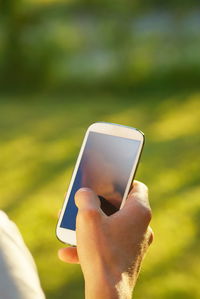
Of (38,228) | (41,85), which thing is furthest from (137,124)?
(38,228)

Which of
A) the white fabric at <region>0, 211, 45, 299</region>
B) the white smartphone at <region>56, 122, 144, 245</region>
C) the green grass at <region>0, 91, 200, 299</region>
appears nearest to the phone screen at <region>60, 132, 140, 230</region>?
the white smartphone at <region>56, 122, 144, 245</region>

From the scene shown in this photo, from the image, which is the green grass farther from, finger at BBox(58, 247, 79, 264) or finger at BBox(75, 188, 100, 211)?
finger at BBox(75, 188, 100, 211)

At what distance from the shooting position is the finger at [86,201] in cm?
70

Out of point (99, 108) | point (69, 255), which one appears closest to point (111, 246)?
point (69, 255)

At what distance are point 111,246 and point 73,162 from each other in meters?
2.38

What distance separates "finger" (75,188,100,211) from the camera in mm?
701

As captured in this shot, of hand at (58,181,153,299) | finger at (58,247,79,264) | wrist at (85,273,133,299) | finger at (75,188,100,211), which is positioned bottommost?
finger at (58,247,79,264)

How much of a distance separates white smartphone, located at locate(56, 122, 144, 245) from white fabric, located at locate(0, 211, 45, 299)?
0.16 meters

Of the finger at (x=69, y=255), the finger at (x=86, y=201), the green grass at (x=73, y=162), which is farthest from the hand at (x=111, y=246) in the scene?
the green grass at (x=73, y=162)

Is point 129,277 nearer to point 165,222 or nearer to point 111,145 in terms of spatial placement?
point 111,145

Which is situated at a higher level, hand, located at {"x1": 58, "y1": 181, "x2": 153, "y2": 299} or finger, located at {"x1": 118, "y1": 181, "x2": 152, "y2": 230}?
finger, located at {"x1": 118, "y1": 181, "x2": 152, "y2": 230}

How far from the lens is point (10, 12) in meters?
4.75

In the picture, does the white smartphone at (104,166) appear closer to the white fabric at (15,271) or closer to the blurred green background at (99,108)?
the white fabric at (15,271)

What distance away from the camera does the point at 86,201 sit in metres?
0.71
